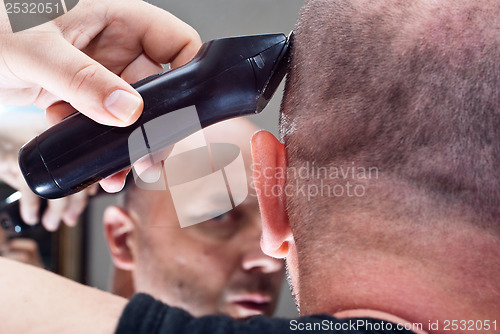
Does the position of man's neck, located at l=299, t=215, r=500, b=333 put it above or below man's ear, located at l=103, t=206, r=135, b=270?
above

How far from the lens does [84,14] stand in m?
0.81

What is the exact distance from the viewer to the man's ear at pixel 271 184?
2.04 feet

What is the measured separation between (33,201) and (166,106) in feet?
2.83

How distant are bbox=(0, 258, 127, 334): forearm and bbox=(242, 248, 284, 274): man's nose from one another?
0.80 m

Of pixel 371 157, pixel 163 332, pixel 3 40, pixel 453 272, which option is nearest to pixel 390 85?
pixel 371 157

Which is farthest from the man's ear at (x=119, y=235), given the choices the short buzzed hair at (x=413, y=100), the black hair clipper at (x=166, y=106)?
the short buzzed hair at (x=413, y=100)

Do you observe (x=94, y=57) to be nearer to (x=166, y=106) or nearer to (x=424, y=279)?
(x=166, y=106)

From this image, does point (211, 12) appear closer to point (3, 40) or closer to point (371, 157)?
point (3, 40)

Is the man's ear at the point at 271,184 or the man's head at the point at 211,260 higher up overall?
the man's ear at the point at 271,184

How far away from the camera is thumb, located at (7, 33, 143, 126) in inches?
23.7

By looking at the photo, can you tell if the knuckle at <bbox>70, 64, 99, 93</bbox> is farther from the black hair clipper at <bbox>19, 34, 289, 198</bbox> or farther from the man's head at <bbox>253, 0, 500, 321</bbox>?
the man's head at <bbox>253, 0, 500, 321</bbox>

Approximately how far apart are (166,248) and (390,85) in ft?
3.31

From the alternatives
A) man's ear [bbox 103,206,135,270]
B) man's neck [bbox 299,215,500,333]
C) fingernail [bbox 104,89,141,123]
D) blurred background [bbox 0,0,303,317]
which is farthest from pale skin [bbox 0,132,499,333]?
man's ear [bbox 103,206,135,270]

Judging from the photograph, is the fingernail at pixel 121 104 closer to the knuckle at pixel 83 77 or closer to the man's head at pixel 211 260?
the knuckle at pixel 83 77
